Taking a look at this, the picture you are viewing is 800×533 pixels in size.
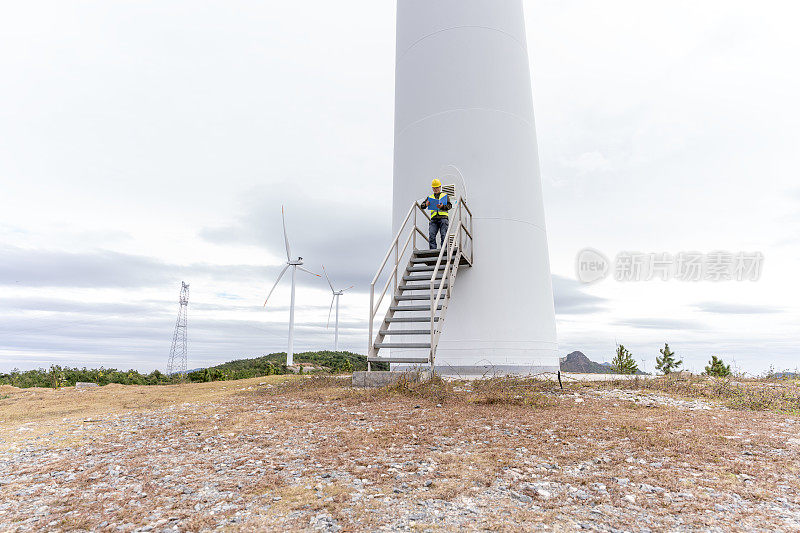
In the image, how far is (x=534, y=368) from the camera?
10992 millimetres

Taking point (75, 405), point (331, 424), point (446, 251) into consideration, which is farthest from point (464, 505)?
point (75, 405)

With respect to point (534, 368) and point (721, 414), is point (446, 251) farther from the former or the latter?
point (721, 414)

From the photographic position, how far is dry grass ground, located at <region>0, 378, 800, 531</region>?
2.97 m

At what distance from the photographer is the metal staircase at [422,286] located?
27.4 ft

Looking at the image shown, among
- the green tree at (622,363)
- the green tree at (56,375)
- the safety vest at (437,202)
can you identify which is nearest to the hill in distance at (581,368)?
the green tree at (622,363)

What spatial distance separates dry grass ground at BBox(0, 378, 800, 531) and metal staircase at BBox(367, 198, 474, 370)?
1579 millimetres

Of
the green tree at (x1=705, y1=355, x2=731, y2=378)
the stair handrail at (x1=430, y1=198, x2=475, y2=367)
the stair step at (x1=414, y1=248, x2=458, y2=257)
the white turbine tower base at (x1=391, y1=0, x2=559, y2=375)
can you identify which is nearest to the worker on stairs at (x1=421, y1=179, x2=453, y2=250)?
the stair handrail at (x1=430, y1=198, x2=475, y2=367)

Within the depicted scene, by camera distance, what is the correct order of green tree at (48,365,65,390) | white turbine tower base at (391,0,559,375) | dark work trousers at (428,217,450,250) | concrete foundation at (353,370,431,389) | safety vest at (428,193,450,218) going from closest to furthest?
concrete foundation at (353,370,431,389)
safety vest at (428,193,450,218)
dark work trousers at (428,217,450,250)
white turbine tower base at (391,0,559,375)
green tree at (48,365,65,390)

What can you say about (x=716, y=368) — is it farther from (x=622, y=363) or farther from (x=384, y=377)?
(x=384, y=377)

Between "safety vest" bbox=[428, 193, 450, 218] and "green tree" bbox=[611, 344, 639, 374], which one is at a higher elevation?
"safety vest" bbox=[428, 193, 450, 218]

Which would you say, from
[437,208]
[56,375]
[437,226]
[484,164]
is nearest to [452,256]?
[437,226]

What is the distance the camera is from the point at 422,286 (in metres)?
9.58

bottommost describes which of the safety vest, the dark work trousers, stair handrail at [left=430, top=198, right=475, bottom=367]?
stair handrail at [left=430, top=198, right=475, bottom=367]

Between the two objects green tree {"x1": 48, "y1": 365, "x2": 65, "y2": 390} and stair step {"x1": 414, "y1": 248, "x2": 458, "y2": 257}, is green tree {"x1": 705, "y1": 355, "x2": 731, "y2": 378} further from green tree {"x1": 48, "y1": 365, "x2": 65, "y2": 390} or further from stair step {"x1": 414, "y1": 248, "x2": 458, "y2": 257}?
green tree {"x1": 48, "y1": 365, "x2": 65, "y2": 390}
